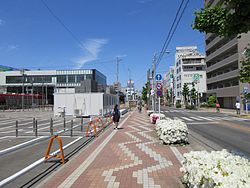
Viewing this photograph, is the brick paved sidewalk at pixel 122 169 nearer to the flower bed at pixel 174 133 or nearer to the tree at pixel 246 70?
the flower bed at pixel 174 133

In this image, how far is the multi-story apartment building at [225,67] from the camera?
41.8 m

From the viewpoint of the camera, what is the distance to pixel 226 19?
372 cm

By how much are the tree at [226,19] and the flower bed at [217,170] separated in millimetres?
2123

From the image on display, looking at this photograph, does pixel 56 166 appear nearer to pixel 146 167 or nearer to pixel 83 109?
pixel 146 167

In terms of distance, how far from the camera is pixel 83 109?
1110 inches

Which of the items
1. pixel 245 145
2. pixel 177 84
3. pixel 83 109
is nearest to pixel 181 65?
pixel 177 84

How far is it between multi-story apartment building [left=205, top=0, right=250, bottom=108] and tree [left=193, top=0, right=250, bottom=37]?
124 ft

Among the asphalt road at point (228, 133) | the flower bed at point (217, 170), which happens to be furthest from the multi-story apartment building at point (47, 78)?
the flower bed at point (217, 170)

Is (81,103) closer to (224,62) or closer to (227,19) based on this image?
(227,19)

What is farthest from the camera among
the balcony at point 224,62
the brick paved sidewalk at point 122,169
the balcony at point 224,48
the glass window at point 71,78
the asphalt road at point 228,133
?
the glass window at point 71,78

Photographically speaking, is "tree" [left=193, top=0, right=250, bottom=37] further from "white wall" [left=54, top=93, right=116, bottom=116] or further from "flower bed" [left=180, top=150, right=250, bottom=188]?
"white wall" [left=54, top=93, right=116, bottom=116]

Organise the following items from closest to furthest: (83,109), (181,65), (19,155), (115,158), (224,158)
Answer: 1. (224,158)
2. (115,158)
3. (19,155)
4. (83,109)
5. (181,65)

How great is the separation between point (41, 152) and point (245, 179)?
7.43 meters

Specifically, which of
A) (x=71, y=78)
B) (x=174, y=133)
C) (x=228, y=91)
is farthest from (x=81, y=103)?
(x=71, y=78)
